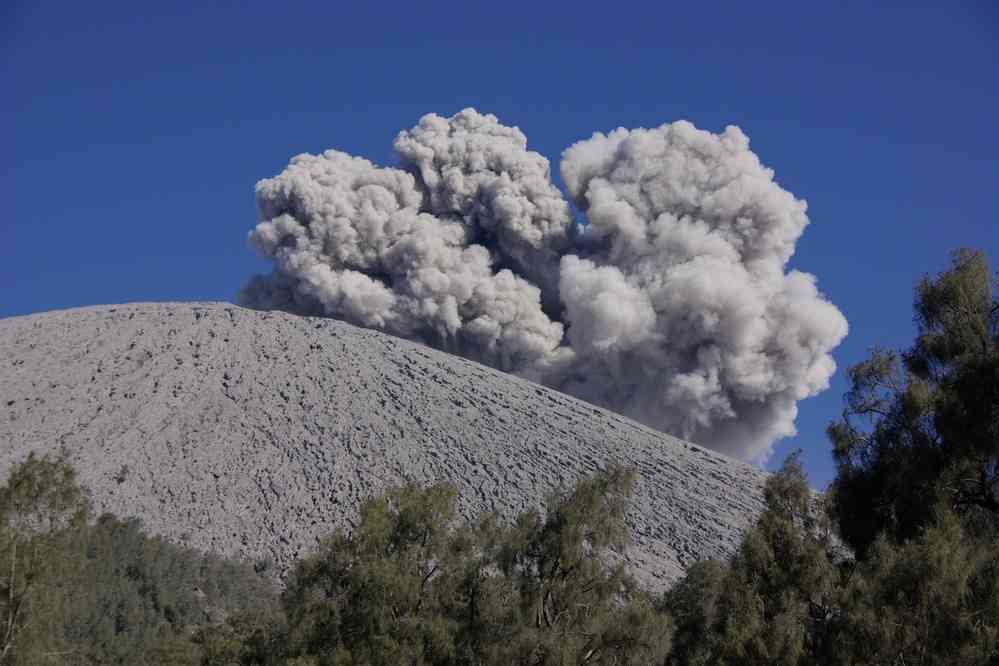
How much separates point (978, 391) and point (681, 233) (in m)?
54.2

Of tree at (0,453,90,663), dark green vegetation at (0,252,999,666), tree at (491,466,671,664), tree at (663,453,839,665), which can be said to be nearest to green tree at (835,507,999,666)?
dark green vegetation at (0,252,999,666)

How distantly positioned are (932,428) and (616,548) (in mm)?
6152

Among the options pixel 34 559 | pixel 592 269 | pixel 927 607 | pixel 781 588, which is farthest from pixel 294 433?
pixel 927 607

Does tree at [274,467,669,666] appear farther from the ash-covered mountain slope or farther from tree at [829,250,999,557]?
the ash-covered mountain slope

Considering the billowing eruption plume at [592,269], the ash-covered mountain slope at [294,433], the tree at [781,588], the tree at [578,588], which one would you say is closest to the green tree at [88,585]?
the ash-covered mountain slope at [294,433]

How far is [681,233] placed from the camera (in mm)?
76750

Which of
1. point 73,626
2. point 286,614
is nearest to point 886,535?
point 286,614

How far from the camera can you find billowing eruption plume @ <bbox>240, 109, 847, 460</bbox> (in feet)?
245

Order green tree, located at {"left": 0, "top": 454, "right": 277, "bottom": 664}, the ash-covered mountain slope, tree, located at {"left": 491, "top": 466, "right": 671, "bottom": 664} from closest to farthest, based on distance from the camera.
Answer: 1. tree, located at {"left": 491, "top": 466, "right": 671, "bottom": 664}
2. green tree, located at {"left": 0, "top": 454, "right": 277, "bottom": 664}
3. the ash-covered mountain slope

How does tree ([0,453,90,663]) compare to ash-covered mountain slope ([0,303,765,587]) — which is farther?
ash-covered mountain slope ([0,303,765,587])

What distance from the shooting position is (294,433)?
6172 centimetres

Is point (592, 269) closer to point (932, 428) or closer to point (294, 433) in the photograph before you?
point (294, 433)

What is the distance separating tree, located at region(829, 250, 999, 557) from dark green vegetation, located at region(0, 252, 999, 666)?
3 centimetres

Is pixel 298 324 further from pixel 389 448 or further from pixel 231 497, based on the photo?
pixel 231 497
